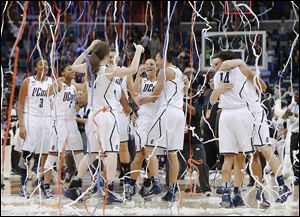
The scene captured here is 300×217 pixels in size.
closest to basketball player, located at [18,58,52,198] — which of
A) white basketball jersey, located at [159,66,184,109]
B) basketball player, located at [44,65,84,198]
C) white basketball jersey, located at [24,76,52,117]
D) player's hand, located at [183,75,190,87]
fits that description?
white basketball jersey, located at [24,76,52,117]

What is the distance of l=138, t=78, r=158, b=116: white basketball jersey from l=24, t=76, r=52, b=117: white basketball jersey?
4.00 ft

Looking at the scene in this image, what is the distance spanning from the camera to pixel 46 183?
10.3 m

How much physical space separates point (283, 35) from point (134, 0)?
187 inches

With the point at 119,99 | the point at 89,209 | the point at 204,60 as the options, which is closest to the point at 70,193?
the point at 89,209

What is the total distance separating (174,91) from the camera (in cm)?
996

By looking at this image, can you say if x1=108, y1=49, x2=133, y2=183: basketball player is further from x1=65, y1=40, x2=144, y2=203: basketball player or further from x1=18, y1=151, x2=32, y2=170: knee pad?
x1=18, y1=151, x2=32, y2=170: knee pad

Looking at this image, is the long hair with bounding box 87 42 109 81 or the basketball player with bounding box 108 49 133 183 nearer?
the long hair with bounding box 87 42 109 81

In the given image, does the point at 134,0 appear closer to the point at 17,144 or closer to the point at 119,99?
the point at 17,144

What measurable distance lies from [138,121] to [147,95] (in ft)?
1.18

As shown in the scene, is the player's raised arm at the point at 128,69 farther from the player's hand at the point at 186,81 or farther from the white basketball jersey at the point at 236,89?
the player's hand at the point at 186,81

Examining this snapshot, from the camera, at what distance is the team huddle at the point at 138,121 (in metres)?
9.18

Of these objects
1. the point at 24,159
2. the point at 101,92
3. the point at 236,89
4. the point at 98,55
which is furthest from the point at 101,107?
the point at 24,159

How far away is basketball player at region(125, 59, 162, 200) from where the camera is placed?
402 inches

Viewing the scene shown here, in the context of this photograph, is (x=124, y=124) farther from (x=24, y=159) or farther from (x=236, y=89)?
(x=236, y=89)
